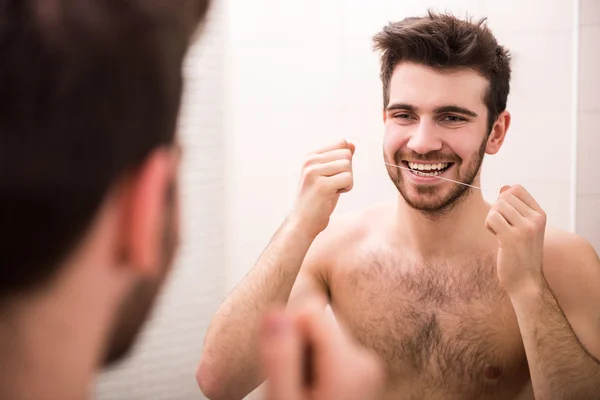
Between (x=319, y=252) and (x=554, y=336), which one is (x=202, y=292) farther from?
(x=554, y=336)

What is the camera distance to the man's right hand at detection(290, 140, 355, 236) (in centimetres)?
88

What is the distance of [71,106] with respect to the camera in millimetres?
281

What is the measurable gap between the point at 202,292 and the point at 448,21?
72cm

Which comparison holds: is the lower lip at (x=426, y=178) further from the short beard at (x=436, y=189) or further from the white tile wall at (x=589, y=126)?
the white tile wall at (x=589, y=126)

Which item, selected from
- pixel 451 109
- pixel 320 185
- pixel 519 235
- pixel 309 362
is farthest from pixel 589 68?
pixel 309 362

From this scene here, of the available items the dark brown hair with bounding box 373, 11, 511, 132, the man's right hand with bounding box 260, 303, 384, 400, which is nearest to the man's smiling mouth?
the dark brown hair with bounding box 373, 11, 511, 132

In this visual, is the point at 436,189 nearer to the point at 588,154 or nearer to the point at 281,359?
the point at 588,154

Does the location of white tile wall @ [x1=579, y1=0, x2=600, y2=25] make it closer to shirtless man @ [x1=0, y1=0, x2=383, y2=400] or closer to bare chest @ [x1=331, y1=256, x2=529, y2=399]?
bare chest @ [x1=331, y1=256, x2=529, y2=399]

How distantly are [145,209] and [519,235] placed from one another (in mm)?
690

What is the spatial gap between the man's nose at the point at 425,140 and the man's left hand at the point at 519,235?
0.15 meters

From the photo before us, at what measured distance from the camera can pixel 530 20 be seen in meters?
1.16

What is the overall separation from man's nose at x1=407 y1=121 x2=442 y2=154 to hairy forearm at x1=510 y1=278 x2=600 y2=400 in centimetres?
26

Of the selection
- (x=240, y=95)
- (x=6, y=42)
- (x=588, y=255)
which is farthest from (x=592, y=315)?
(x=6, y=42)

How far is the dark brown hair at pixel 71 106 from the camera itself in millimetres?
273
